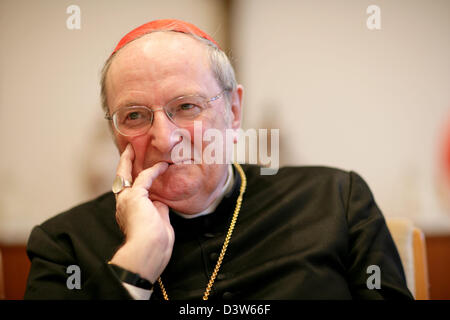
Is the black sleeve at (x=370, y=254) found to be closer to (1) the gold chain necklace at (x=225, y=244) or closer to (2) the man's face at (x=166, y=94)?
(1) the gold chain necklace at (x=225, y=244)

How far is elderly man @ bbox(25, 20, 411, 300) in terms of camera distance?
140 centimetres

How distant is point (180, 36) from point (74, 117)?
1.80 m

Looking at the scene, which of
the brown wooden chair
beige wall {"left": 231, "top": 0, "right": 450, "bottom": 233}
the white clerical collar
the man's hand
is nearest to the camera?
the man's hand

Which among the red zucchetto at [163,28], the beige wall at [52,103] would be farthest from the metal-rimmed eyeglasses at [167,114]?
the beige wall at [52,103]

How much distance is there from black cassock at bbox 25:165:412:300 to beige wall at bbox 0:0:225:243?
1.26m

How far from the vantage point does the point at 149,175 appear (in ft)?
4.54

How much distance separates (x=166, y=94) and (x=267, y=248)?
0.80m

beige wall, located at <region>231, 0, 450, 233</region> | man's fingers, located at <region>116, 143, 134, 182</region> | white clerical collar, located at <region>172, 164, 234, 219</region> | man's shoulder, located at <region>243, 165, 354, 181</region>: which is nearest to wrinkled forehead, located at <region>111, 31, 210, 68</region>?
man's fingers, located at <region>116, 143, 134, 182</region>

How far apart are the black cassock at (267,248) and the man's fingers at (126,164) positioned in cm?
31

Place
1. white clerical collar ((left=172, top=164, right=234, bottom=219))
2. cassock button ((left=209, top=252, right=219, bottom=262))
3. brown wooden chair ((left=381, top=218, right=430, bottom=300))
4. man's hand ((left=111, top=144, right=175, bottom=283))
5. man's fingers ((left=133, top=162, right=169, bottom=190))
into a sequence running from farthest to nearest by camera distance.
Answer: brown wooden chair ((left=381, top=218, right=430, bottom=300))
white clerical collar ((left=172, top=164, right=234, bottom=219))
cassock button ((left=209, top=252, right=219, bottom=262))
man's fingers ((left=133, top=162, right=169, bottom=190))
man's hand ((left=111, top=144, right=175, bottom=283))

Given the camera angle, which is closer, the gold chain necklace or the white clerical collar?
the gold chain necklace

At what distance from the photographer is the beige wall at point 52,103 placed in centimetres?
292

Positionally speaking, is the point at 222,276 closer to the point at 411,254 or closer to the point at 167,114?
the point at 167,114

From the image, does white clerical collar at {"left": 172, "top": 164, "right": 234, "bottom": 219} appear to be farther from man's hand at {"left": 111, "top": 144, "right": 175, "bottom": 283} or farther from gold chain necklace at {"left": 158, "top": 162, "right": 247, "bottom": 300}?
man's hand at {"left": 111, "top": 144, "right": 175, "bottom": 283}
